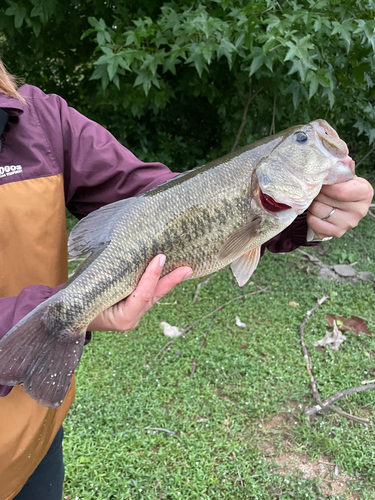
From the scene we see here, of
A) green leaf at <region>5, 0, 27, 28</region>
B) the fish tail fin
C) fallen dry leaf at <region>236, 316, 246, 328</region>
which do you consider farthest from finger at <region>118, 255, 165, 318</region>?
green leaf at <region>5, 0, 27, 28</region>

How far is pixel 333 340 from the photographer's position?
13.4 ft

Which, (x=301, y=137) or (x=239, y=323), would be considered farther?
(x=239, y=323)

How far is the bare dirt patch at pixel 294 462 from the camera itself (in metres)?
2.79

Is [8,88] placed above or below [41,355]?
above

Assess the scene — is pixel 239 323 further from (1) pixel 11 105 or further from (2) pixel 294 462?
(1) pixel 11 105

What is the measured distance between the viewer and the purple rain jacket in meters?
1.56

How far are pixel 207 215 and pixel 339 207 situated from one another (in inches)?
22.2

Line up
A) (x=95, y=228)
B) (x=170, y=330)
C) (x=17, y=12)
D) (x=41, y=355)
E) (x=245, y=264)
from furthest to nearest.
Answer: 1. (x=170, y=330)
2. (x=17, y=12)
3. (x=245, y=264)
4. (x=95, y=228)
5. (x=41, y=355)

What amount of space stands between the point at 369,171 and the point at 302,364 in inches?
286

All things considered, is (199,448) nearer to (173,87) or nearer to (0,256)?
(0,256)

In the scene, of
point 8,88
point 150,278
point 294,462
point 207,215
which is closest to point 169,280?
point 150,278

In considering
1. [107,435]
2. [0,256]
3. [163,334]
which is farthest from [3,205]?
[163,334]

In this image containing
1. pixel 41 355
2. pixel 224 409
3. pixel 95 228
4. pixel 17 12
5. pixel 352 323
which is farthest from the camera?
pixel 352 323

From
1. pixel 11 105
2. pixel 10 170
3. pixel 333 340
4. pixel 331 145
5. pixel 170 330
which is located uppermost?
pixel 11 105
